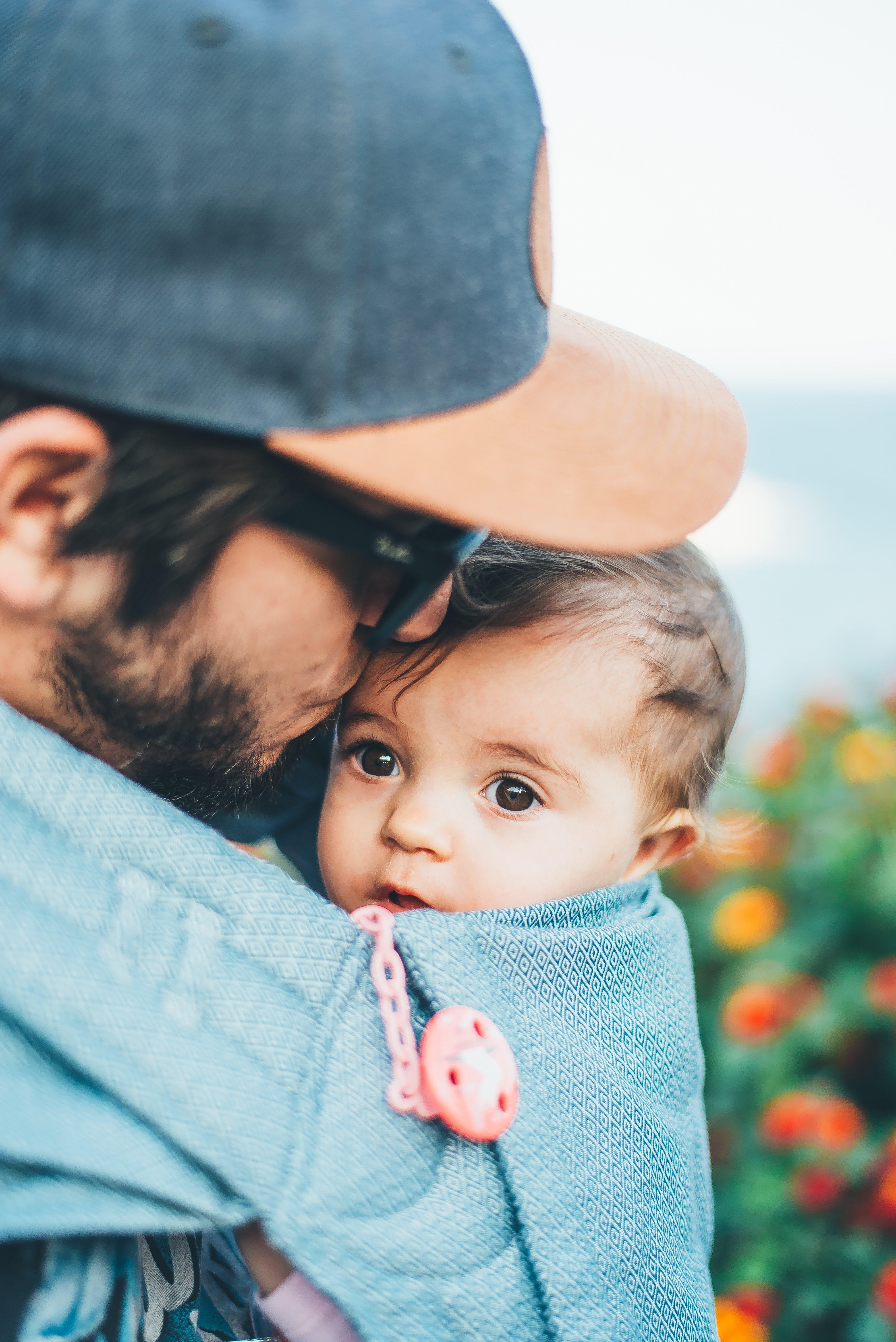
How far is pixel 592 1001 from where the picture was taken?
A: 52.2 inches

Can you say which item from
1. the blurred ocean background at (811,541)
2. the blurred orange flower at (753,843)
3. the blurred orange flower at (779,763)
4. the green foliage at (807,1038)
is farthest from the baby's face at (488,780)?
the blurred ocean background at (811,541)

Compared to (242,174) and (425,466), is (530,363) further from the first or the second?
(242,174)

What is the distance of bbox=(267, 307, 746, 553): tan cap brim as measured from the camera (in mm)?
1024

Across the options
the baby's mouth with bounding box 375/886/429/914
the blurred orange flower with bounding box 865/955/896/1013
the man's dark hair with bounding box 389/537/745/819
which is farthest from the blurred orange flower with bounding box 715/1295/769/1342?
the baby's mouth with bounding box 375/886/429/914

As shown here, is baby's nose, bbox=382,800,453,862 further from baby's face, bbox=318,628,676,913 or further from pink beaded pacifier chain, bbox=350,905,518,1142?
pink beaded pacifier chain, bbox=350,905,518,1142

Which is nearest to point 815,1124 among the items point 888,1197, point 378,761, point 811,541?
point 888,1197

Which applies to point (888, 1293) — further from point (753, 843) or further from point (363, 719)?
point (363, 719)

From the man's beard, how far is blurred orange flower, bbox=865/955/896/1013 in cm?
152

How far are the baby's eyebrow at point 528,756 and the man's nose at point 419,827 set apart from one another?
10cm

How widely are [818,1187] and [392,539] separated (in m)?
1.81

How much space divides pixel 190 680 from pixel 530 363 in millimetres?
485

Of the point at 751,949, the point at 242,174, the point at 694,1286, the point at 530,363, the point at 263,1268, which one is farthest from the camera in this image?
the point at 751,949

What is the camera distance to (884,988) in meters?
2.26

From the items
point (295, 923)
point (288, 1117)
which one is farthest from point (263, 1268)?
point (295, 923)
